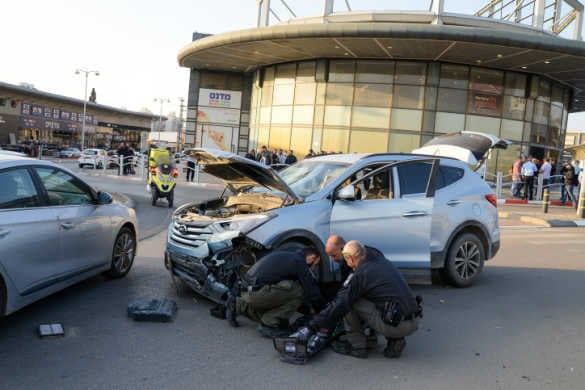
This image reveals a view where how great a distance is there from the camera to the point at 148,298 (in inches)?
227

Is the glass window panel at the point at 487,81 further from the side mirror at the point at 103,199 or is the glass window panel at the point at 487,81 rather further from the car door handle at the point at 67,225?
the car door handle at the point at 67,225

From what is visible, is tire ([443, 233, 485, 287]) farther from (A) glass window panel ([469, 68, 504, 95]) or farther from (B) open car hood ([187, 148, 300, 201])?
(A) glass window panel ([469, 68, 504, 95])

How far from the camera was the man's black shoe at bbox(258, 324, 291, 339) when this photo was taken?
15.4ft

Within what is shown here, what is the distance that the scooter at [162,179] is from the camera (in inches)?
555

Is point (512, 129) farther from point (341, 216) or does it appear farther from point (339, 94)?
point (341, 216)

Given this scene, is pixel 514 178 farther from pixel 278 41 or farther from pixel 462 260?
pixel 462 260

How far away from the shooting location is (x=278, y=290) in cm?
462

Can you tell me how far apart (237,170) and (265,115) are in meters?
27.5

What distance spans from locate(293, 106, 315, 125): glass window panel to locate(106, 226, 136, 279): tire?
2414 centimetres

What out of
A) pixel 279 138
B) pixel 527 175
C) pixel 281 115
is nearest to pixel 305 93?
pixel 281 115

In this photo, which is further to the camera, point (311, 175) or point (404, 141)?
point (404, 141)

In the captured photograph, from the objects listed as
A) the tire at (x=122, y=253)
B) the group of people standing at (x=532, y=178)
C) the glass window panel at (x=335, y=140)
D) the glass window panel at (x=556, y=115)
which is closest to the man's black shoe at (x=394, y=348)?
the tire at (x=122, y=253)

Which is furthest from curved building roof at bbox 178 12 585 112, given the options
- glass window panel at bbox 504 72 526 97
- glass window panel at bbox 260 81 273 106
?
glass window panel at bbox 260 81 273 106

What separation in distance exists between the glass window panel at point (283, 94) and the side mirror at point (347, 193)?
85.9 feet
